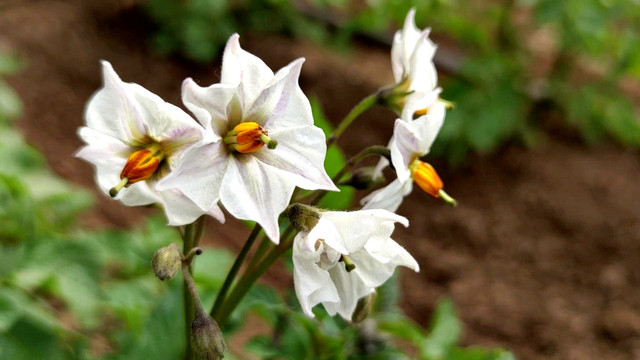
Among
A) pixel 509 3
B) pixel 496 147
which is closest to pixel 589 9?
pixel 509 3

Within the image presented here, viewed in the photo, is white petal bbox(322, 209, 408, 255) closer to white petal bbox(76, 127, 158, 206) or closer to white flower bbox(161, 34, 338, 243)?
white flower bbox(161, 34, 338, 243)

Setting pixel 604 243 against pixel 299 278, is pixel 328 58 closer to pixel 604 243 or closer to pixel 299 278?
pixel 604 243

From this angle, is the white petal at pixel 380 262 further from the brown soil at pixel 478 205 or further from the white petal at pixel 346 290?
the brown soil at pixel 478 205

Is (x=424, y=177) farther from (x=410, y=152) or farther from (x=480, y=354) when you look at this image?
(x=480, y=354)

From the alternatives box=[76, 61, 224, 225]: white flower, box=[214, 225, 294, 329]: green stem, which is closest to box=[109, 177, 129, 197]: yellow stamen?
box=[76, 61, 224, 225]: white flower

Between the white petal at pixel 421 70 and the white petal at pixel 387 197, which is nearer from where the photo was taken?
the white petal at pixel 387 197

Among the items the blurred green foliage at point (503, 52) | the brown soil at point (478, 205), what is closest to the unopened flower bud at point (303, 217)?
the brown soil at point (478, 205)
